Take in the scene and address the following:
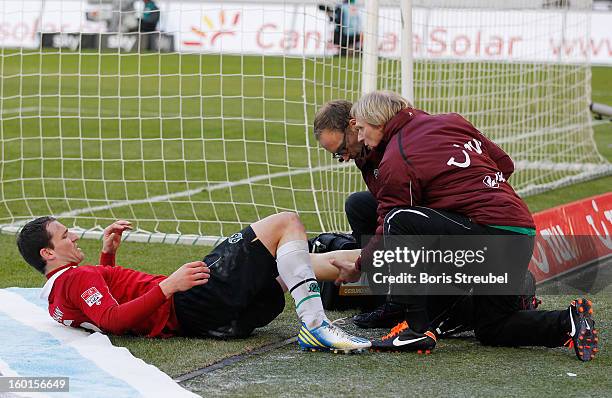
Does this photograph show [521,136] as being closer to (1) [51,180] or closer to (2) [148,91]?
(1) [51,180]

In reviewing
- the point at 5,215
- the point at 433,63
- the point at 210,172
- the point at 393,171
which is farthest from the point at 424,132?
the point at 210,172

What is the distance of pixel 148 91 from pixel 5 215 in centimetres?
1147

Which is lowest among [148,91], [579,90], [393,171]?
[148,91]

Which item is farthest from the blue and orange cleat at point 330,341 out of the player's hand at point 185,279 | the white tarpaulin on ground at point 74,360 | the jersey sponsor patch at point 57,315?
the jersey sponsor patch at point 57,315

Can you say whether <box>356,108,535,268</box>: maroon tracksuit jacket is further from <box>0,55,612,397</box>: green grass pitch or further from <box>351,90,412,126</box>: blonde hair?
<box>0,55,612,397</box>: green grass pitch

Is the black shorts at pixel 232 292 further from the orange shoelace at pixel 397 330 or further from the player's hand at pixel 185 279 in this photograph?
the orange shoelace at pixel 397 330

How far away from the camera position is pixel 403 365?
4676 mm

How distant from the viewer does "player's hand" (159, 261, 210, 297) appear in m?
4.80

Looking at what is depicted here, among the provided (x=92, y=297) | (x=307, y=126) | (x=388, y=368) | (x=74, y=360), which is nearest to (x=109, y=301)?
(x=92, y=297)

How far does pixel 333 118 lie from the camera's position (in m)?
5.14

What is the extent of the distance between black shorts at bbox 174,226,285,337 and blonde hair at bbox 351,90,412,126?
2.43 ft

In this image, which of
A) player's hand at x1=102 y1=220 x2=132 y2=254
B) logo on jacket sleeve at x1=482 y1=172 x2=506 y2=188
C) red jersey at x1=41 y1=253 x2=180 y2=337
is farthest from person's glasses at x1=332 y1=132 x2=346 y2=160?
player's hand at x1=102 y1=220 x2=132 y2=254

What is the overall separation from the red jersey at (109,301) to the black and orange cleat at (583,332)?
5.84 feet

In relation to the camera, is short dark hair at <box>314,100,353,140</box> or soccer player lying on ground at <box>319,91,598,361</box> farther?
short dark hair at <box>314,100,353,140</box>
